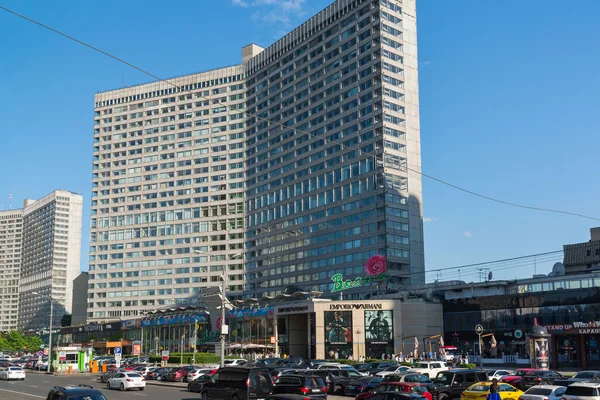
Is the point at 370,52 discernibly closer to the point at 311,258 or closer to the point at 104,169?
the point at 311,258

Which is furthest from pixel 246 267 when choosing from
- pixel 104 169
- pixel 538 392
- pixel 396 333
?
pixel 538 392

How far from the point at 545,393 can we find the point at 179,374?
36599 mm

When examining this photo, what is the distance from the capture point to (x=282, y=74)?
5940 inches

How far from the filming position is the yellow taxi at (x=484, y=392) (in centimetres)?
3100

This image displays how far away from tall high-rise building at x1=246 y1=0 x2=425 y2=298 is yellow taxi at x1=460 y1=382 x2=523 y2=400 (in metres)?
81.1

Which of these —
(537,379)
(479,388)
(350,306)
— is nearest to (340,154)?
(350,306)

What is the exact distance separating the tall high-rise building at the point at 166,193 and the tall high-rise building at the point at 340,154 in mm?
11623

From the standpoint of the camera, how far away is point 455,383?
3575 centimetres

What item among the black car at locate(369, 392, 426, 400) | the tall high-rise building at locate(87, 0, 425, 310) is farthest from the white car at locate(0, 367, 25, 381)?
the tall high-rise building at locate(87, 0, 425, 310)

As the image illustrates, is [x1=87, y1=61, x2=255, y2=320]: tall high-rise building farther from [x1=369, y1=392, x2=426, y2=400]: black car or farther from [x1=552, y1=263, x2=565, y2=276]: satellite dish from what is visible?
[x1=369, y1=392, x2=426, y2=400]: black car

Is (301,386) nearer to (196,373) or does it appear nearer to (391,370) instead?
(391,370)

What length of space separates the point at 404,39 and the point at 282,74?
3352cm

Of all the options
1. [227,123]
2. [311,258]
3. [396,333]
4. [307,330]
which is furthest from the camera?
[227,123]

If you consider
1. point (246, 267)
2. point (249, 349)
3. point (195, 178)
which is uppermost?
point (195, 178)
